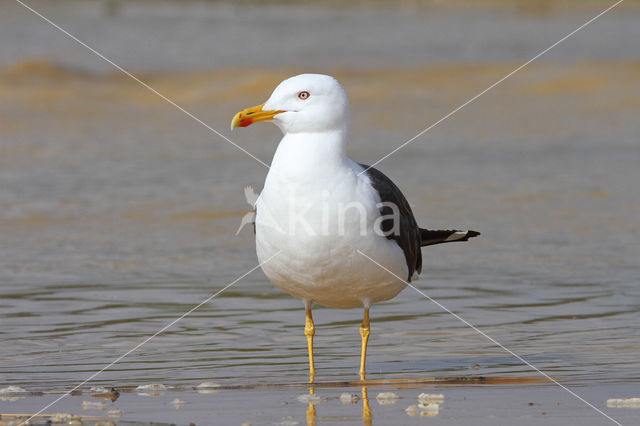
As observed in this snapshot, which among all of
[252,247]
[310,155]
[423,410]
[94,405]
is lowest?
[423,410]

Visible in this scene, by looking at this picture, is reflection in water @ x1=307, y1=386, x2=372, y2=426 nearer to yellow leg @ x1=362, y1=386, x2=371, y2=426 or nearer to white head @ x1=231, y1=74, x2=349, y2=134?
yellow leg @ x1=362, y1=386, x2=371, y2=426

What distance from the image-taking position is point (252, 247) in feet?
32.3

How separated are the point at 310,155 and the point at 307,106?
10.9 inches

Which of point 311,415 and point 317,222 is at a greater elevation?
point 317,222

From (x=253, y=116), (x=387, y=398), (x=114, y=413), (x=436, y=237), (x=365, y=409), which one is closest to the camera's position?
(x=114, y=413)

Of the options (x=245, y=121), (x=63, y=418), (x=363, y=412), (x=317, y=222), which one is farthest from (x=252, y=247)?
(x=63, y=418)

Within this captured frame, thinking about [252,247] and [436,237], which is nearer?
[436,237]

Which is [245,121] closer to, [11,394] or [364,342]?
[364,342]

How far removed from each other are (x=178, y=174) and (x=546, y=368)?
25.8 feet

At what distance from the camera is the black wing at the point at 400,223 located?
232 inches

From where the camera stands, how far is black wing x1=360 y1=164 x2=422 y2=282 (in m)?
5.90

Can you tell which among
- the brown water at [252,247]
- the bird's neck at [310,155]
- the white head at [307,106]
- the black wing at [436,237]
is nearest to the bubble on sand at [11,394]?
the brown water at [252,247]

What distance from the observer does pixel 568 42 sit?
94.1 ft

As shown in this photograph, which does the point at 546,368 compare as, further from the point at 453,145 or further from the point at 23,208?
the point at 453,145
